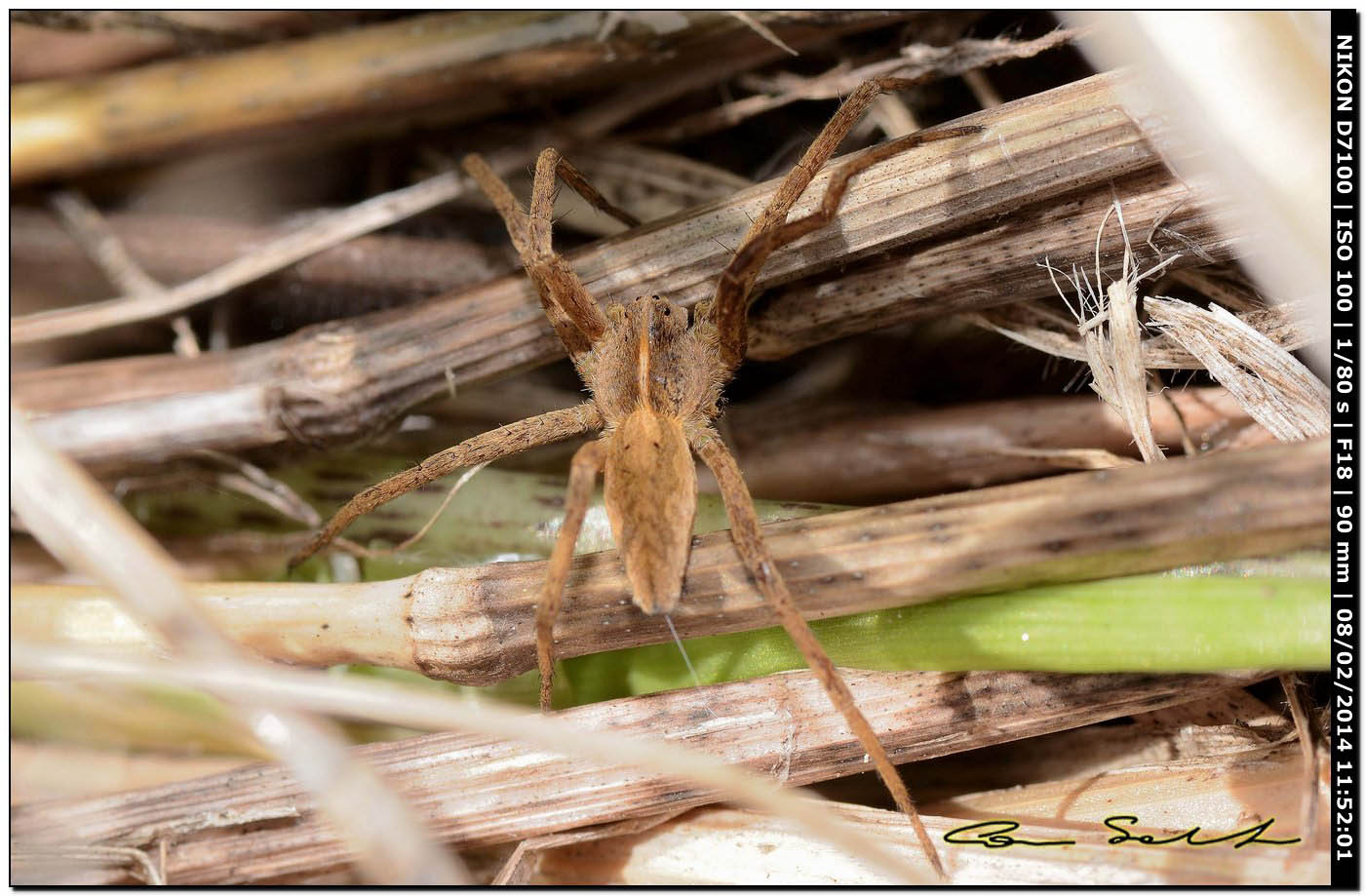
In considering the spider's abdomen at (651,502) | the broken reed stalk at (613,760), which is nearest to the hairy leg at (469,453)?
the spider's abdomen at (651,502)

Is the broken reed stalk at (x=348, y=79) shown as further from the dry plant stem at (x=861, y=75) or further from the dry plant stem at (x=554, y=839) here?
the dry plant stem at (x=554, y=839)

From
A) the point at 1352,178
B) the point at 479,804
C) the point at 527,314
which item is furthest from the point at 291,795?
the point at 1352,178

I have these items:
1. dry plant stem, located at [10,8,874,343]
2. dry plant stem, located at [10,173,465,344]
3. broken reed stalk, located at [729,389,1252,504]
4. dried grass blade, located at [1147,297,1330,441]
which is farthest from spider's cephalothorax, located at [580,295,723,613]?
dried grass blade, located at [1147,297,1330,441]

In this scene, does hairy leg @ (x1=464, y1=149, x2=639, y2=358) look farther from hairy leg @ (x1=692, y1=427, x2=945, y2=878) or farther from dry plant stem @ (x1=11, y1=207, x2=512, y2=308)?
hairy leg @ (x1=692, y1=427, x2=945, y2=878)

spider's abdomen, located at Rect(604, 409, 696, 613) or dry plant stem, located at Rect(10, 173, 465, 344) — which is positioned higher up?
dry plant stem, located at Rect(10, 173, 465, 344)

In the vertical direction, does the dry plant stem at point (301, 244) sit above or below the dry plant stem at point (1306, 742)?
above
